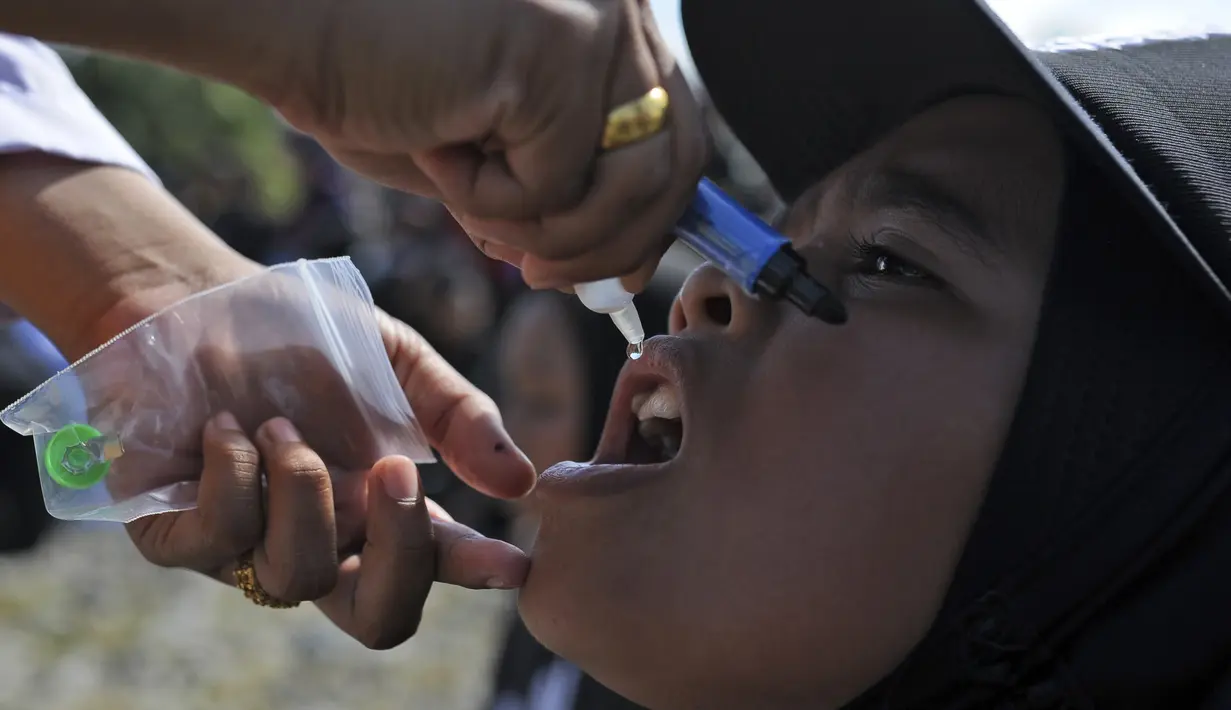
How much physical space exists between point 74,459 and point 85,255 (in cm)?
32

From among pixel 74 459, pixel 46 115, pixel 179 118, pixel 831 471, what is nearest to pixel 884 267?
pixel 831 471

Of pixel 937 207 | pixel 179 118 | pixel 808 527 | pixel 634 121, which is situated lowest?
pixel 179 118

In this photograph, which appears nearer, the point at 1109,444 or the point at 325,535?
the point at 1109,444

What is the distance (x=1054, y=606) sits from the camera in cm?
117

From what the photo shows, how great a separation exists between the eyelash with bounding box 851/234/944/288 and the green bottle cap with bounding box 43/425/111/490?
3.03ft

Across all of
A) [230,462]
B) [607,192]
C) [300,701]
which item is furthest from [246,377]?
[300,701]

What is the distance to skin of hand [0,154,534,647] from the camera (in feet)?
4.25

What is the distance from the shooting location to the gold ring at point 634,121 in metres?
0.90

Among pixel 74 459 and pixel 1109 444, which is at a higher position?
pixel 1109 444

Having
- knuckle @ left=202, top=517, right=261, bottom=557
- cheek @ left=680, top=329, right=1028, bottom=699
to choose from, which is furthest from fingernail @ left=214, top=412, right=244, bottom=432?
cheek @ left=680, top=329, right=1028, bottom=699

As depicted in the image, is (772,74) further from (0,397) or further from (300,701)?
(0,397)

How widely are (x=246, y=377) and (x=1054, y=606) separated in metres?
1.01

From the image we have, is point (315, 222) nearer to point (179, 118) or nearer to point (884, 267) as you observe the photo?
point (884, 267)

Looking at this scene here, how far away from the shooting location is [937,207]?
1.28 metres
